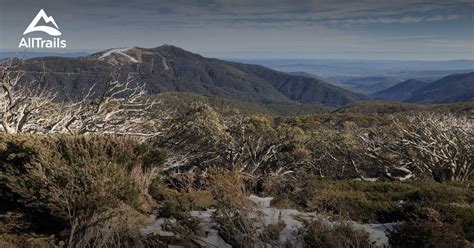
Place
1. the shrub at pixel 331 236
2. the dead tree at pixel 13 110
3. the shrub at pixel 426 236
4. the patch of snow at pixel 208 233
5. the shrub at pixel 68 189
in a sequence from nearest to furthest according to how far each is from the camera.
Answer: the shrub at pixel 426 236, the shrub at pixel 331 236, the shrub at pixel 68 189, the patch of snow at pixel 208 233, the dead tree at pixel 13 110

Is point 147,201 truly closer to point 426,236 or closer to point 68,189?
point 68,189

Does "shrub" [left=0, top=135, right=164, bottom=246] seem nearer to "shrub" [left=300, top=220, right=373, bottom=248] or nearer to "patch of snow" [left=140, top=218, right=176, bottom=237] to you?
"patch of snow" [left=140, top=218, right=176, bottom=237]

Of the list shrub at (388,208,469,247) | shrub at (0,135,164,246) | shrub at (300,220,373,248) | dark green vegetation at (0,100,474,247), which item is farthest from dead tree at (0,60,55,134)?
shrub at (388,208,469,247)

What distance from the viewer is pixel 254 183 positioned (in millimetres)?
10117

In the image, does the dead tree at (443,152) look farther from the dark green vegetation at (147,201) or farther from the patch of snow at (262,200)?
the patch of snow at (262,200)

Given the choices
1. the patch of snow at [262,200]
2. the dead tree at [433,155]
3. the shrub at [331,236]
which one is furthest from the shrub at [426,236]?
the dead tree at [433,155]

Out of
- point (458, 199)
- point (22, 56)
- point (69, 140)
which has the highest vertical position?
point (22, 56)

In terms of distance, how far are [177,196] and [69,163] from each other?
7.11ft

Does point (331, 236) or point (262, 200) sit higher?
point (331, 236)

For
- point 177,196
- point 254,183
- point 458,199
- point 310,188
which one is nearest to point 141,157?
point 177,196

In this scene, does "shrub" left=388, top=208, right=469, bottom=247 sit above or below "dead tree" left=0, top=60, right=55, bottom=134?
below

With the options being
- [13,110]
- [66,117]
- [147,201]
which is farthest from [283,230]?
[13,110]

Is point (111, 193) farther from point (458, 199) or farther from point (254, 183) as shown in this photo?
point (458, 199)

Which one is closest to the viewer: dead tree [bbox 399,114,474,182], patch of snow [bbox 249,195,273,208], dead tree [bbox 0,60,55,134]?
patch of snow [bbox 249,195,273,208]
